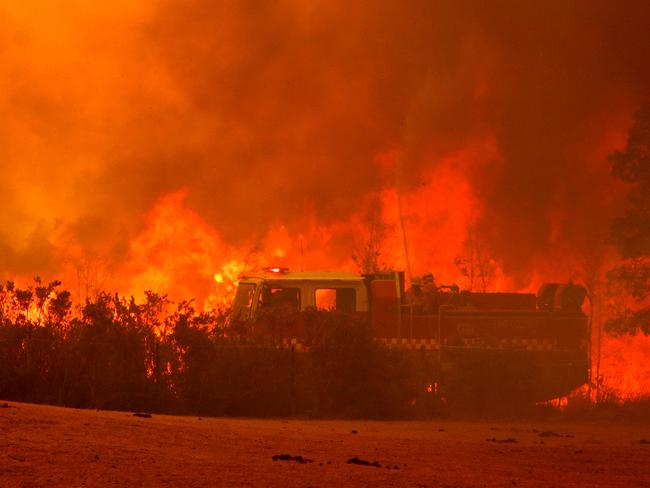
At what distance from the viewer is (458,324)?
870 inches

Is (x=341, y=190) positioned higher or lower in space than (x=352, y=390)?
higher

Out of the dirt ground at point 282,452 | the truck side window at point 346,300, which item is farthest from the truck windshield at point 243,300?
the dirt ground at point 282,452

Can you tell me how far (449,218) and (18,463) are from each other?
34290mm

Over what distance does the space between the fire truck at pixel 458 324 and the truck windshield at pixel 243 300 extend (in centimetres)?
2

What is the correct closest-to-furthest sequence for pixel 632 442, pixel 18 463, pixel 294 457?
pixel 18 463, pixel 294 457, pixel 632 442

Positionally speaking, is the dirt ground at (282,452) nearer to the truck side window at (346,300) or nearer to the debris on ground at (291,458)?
the debris on ground at (291,458)

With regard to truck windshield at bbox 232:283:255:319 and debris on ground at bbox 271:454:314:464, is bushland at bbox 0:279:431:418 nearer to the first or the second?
truck windshield at bbox 232:283:255:319

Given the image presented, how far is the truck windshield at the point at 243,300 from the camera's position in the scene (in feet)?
73.1

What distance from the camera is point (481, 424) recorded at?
2006cm

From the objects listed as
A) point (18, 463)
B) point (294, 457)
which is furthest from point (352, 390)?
point (18, 463)

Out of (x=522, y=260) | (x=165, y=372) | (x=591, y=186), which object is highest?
(x=591, y=186)

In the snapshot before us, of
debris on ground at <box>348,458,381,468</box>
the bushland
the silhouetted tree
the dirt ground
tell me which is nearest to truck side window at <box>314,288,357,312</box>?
the bushland

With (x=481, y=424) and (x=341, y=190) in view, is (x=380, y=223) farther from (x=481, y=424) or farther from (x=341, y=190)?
(x=481, y=424)

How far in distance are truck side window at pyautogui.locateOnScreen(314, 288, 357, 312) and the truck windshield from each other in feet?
4.31
